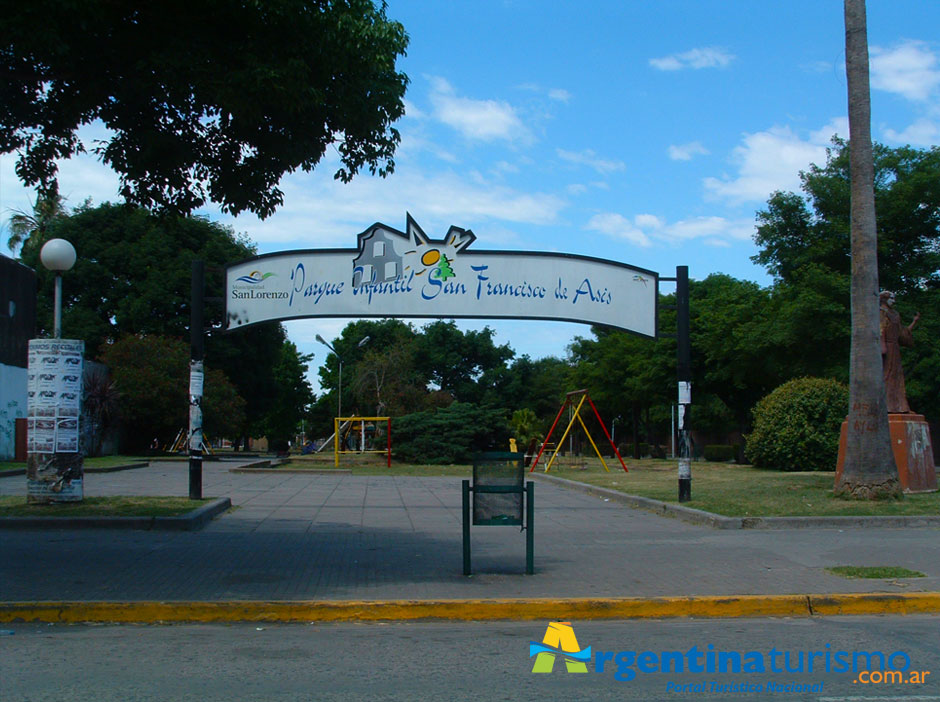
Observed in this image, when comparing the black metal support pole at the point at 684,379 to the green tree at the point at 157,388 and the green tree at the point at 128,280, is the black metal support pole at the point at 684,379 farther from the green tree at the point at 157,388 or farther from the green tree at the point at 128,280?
the green tree at the point at 128,280

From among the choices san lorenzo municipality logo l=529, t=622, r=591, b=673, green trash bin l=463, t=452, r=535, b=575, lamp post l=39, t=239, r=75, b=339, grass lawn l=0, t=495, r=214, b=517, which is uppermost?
lamp post l=39, t=239, r=75, b=339

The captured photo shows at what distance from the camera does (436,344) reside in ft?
253

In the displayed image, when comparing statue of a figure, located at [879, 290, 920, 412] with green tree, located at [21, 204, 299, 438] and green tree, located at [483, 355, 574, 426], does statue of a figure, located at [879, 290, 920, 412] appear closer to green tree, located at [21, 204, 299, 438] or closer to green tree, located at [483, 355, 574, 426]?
green tree, located at [21, 204, 299, 438]

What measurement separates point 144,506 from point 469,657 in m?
8.92

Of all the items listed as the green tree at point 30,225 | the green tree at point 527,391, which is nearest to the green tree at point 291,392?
the green tree at point 527,391

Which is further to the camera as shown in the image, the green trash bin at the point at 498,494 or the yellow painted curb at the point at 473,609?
the green trash bin at the point at 498,494

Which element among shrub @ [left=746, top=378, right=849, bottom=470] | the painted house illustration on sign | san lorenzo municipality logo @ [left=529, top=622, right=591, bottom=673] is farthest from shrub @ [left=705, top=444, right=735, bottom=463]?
san lorenzo municipality logo @ [left=529, top=622, right=591, bottom=673]

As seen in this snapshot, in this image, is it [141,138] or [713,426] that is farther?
[713,426]

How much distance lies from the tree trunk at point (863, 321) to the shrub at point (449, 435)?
67.6ft

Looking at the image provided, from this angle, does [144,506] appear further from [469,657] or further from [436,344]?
[436,344]

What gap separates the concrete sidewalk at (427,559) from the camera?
8500 mm

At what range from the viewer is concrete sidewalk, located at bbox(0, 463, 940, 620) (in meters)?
8.50

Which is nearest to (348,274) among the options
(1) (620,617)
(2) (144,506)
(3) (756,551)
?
(2) (144,506)

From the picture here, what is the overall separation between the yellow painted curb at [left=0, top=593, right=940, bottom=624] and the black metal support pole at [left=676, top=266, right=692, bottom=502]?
7892 mm
